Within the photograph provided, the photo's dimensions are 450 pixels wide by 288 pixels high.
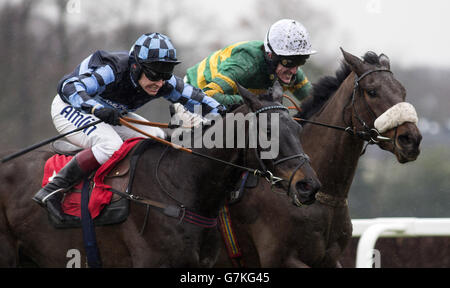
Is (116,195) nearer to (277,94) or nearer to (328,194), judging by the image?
(277,94)

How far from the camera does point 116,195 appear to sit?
12.6 feet

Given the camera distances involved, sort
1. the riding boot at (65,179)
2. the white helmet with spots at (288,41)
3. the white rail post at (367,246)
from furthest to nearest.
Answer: the white rail post at (367,246)
the white helmet with spots at (288,41)
the riding boot at (65,179)

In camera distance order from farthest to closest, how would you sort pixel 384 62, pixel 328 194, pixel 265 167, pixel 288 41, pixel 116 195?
pixel 288 41, pixel 384 62, pixel 328 194, pixel 116 195, pixel 265 167

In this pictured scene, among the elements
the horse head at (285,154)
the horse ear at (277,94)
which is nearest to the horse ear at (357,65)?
the horse ear at (277,94)

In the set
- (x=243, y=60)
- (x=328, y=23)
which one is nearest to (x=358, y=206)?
(x=328, y=23)

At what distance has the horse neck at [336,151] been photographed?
4367mm

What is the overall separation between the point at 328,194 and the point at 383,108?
67 cm

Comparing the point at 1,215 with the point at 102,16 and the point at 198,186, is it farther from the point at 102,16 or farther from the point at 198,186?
the point at 102,16

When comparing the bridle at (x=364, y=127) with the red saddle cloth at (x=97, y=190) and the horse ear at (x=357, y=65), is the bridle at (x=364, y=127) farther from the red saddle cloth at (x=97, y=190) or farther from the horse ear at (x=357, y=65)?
the red saddle cloth at (x=97, y=190)

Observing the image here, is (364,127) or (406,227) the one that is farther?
(406,227)

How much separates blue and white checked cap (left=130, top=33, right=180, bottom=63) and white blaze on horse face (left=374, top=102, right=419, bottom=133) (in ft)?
4.50

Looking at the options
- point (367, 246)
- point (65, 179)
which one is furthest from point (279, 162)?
point (367, 246)
